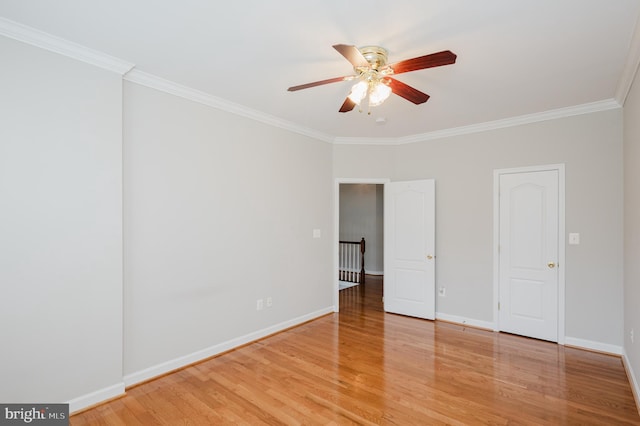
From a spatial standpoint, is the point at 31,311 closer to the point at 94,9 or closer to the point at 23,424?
the point at 23,424

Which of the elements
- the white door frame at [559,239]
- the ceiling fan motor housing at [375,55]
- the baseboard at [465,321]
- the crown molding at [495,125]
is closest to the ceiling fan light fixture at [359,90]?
the ceiling fan motor housing at [375,55]

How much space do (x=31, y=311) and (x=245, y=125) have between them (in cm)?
260

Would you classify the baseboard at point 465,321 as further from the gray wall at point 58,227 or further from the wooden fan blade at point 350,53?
the gray wall at point 58,227

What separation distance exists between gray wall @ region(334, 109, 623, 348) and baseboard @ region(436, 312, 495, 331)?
43 millimetres

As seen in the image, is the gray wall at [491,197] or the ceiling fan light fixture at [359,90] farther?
the gray wall at [491,197]

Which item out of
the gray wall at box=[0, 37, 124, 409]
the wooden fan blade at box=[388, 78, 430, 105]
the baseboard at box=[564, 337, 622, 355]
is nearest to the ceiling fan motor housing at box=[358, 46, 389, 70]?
the wooden fan blade at box=[388, 78, 430, 105]

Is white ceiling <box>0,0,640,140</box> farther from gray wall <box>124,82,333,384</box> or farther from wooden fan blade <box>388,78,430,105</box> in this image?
gray wall <box>124,82,333,384</box>

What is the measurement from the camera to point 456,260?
4.72 meters

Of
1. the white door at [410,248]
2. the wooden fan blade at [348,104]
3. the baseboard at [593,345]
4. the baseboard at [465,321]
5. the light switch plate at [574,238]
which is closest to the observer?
the wooden fan blade at [348,104]

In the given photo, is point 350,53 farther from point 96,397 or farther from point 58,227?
point 96,397

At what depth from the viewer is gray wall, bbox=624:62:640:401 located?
270cm
